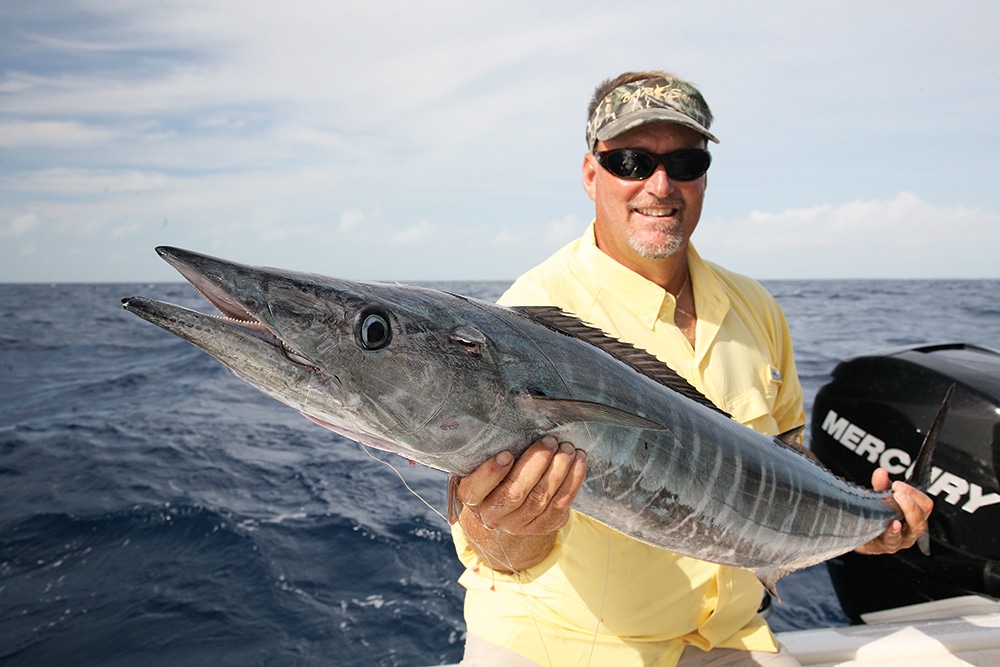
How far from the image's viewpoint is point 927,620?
3678 millimetres

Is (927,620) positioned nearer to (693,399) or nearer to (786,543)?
(786,543)

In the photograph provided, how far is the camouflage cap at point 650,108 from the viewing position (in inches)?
126

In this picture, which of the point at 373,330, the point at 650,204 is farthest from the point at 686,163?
the point at 373,330

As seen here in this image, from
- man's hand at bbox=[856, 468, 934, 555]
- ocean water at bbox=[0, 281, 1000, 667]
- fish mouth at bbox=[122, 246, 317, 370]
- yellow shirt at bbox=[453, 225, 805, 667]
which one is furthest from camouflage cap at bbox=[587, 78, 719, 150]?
ocean water at bbox=[0, 281, 1000, 667]

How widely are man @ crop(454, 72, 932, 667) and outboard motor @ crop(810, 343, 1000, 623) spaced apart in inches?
37.1

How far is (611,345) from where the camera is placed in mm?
2207

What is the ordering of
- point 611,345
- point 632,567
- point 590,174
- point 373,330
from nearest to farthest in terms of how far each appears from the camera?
1. point 373,330
2. point 611,345
3. point 632,567
4. point 590,174

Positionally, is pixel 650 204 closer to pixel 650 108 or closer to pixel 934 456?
pixel 650 108

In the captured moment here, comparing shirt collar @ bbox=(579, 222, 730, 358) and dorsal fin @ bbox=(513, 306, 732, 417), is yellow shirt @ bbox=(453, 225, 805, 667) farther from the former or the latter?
dorsal fin @ bbox=(513, 306, 732, 417)

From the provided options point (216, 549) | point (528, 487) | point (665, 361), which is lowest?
point (216, 549)

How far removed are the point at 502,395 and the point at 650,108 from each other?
212 cm

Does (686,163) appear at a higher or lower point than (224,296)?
higher

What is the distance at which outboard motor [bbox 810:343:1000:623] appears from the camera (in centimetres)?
364

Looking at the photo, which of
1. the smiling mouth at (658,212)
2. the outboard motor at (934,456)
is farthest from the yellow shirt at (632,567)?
the outboard motor at (934,456)
